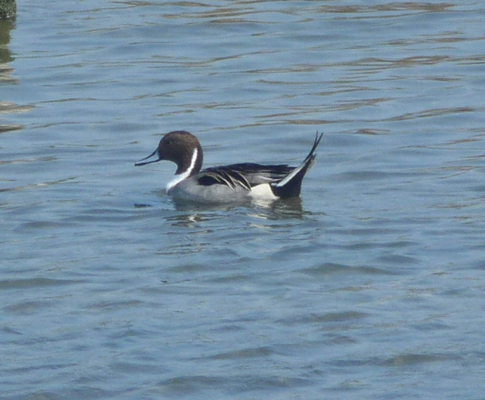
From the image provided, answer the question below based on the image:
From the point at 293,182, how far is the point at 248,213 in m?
0.47

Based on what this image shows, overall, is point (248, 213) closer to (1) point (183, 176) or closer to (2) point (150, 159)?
(1) point (183, 176)

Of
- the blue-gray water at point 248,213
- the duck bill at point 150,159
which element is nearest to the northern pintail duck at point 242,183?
the blue-gray water at point 248,213

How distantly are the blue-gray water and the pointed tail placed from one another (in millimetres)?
113

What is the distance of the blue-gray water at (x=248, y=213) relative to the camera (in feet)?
20.1

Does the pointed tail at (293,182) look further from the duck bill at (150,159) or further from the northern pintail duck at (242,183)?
the duck bill at (150,159)

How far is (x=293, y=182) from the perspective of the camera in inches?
382

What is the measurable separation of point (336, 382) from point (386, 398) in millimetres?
298

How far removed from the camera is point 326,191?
10.2 meters

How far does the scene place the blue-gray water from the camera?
613 cm

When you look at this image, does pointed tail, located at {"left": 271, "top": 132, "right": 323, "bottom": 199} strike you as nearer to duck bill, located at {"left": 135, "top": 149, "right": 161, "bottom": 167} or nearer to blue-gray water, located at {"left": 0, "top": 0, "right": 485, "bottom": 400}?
blue-gray water, located at {"left": 0, "top": 0, "right": 485, "bottom": 400}

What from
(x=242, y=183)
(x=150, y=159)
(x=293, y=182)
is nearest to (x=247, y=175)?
(x=242, y=183)

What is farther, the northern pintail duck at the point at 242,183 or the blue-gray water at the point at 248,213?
the northern pintail duck at the point at 242,183

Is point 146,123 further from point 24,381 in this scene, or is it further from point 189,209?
point 24,381

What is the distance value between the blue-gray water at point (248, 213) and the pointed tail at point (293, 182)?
0.37ft
